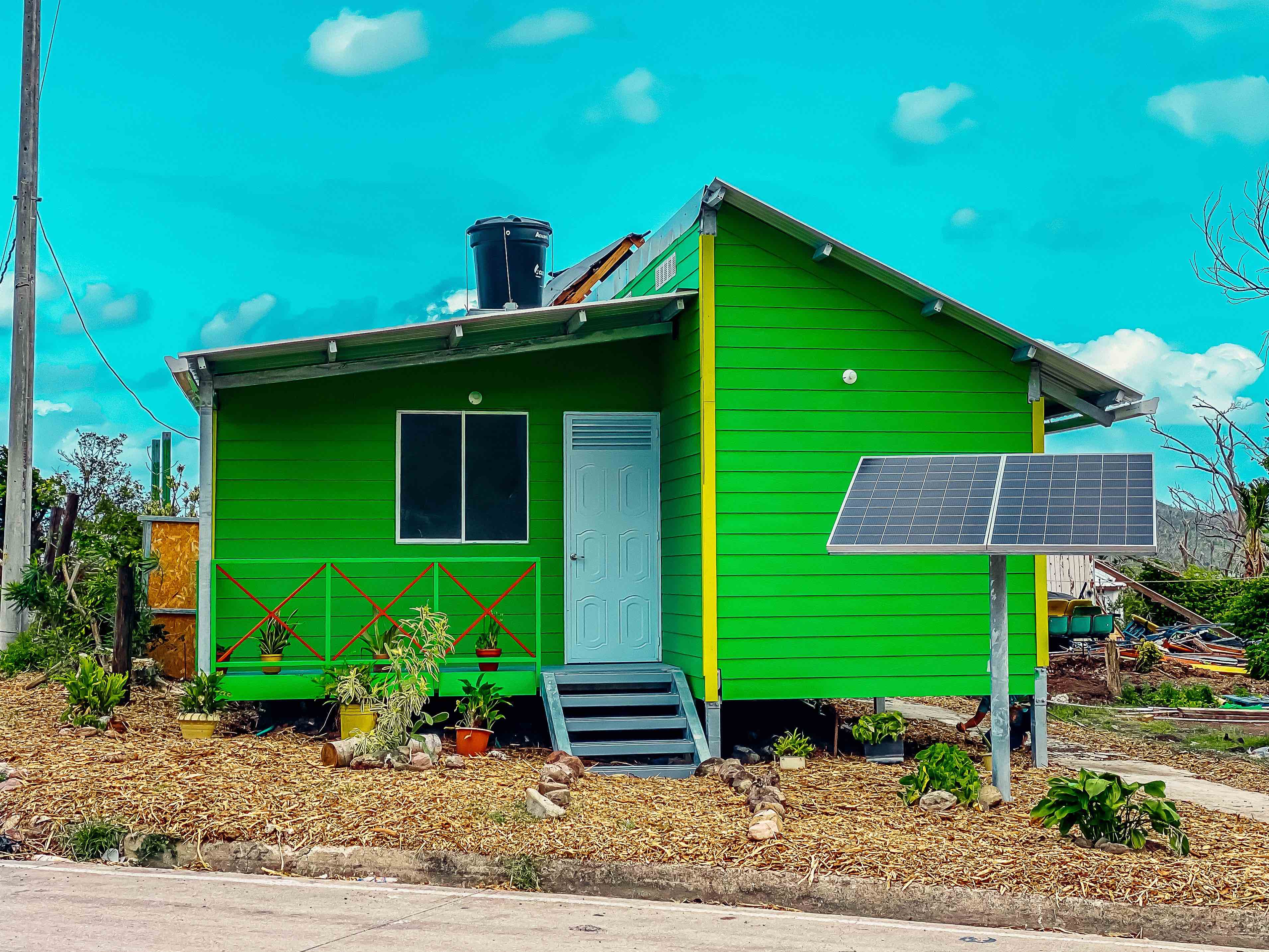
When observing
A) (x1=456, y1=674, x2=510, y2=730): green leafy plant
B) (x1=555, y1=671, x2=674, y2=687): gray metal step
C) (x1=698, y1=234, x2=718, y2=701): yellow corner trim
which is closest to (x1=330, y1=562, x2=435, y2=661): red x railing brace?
(x1=456, y1=674, x2=510, y2=730): green leafy plant

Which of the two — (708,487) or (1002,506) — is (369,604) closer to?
(708,487)

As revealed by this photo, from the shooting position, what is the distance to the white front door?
10805 millimetres

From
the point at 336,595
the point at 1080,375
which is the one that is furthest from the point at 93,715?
the point at 1080,375

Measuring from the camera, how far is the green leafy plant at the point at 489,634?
404 inches

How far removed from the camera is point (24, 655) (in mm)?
13992

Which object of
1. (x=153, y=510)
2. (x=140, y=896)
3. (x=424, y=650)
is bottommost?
(x=140, y=896)

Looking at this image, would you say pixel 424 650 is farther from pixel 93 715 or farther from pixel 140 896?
pixel 140 896

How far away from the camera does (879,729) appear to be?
10031mm

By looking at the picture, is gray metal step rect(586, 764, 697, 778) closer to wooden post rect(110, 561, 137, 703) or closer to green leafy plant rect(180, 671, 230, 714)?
green leafy plant rect(180, 671, 230, 714)

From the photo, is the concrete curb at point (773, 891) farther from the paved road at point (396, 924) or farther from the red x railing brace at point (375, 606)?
the red x railing brace at point (375, 606)

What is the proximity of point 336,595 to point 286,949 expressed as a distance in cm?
567

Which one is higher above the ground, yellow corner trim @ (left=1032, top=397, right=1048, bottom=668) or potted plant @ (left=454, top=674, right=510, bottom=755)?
yellow corner trim @ (left=1032, top=397, right=1048, bottom=668)

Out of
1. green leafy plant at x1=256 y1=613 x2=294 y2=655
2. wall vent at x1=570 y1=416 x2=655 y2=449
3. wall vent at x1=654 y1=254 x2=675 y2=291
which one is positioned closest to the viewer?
green leafy plant at x1=256 y1=613 x2=294 y2=655

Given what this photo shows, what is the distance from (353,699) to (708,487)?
3049 mm
